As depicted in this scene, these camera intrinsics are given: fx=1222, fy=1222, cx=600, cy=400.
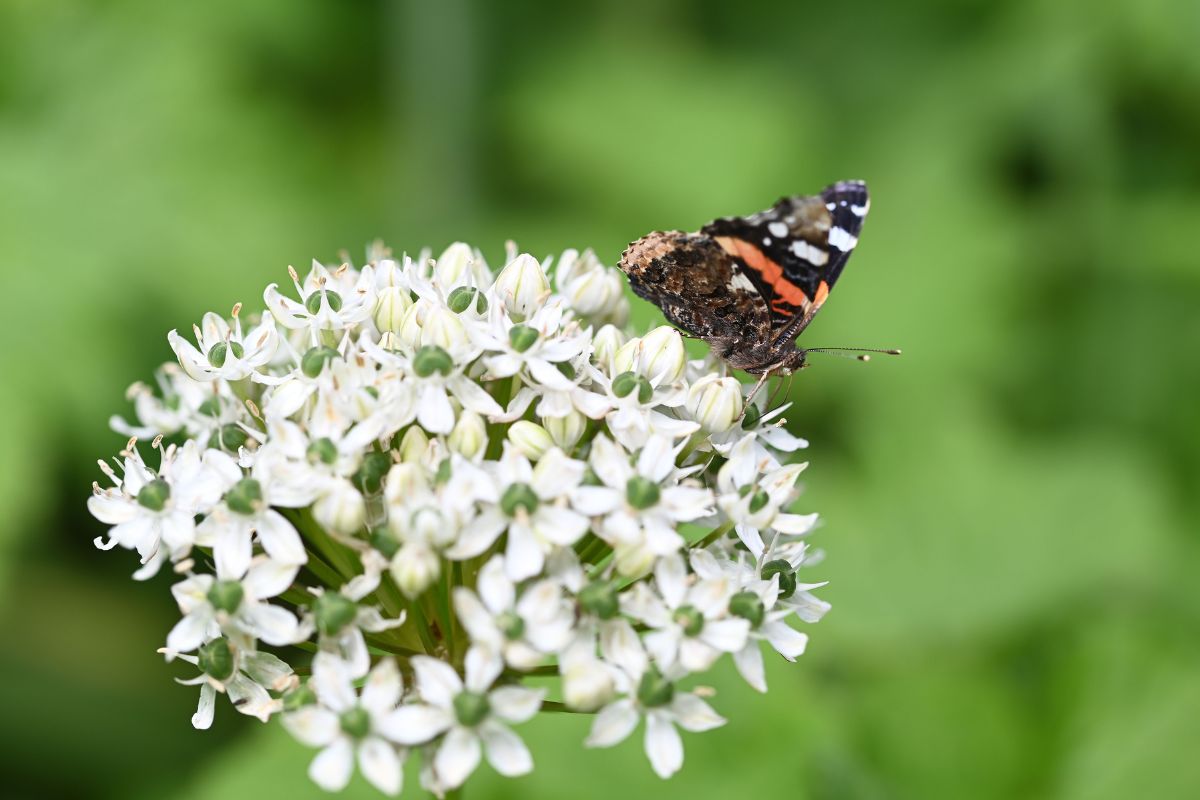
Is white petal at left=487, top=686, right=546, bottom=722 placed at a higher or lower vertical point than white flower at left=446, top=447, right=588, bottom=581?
lower

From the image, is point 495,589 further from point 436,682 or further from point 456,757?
point 456,757

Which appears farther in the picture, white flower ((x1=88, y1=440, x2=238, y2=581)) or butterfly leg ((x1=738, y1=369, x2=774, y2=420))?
butterfly leg ((x1=738, y1=369, x2=774, y2=420))

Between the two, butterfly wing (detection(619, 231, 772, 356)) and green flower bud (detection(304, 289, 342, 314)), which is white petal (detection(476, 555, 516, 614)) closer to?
green flower bud (detection(304, 289, 342, 314))

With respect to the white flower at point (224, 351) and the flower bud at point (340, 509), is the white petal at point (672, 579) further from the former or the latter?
the white flower at point (224, 351)

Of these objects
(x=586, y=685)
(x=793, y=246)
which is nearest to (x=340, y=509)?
(x=586, y=685)

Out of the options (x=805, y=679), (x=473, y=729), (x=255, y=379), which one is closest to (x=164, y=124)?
(x=255, y=379)

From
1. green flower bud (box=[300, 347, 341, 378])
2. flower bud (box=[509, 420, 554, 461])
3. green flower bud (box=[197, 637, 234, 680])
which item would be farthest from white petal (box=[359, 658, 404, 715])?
green flower bud (box=[300, 347, 341, 378])

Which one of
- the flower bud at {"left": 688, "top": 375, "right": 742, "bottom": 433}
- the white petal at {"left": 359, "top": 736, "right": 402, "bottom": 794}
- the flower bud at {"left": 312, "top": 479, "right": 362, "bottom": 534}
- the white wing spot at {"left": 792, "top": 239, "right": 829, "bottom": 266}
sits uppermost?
the white wing spot at {"left": 792, "top": 239, "right": 829, "bottom": 266}

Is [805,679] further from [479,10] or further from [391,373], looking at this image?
[479,10]
